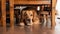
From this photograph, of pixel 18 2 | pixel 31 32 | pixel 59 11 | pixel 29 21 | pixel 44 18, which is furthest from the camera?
pixel 59 11

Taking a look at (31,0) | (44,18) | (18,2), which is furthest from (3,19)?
(44,18)

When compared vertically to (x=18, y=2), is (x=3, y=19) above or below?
below

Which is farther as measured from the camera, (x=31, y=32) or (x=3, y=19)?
(x=3, y=19)

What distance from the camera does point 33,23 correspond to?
8.19 feet

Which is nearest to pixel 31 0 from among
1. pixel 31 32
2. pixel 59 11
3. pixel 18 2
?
pixel 18 2

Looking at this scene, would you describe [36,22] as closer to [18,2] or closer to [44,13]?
[44,13]

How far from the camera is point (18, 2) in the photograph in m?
2.21

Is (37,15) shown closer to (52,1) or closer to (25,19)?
(25,19)

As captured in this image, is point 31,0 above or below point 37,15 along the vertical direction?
above

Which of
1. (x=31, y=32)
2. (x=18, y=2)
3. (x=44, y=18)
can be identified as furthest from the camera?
(x=44, y=18)

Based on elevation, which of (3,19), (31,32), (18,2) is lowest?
(31,32)

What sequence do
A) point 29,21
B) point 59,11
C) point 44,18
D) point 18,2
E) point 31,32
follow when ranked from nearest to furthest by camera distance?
point 31,32
point 18,2
point 29,21
point 44,18
point 59,11

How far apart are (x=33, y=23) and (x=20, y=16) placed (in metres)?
0.22

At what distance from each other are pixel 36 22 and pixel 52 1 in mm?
459
